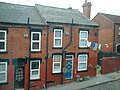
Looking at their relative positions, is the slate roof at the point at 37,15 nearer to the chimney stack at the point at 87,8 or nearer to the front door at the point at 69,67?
the chimney stack at the point at 87,8

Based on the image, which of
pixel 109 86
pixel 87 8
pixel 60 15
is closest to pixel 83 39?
pixel 60 15

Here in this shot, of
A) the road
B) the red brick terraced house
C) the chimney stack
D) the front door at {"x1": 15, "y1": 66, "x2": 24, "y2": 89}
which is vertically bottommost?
the road

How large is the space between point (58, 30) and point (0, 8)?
239 inches

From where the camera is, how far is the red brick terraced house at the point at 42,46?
18.5 m

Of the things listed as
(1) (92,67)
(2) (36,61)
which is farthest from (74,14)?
(2) (36,61)

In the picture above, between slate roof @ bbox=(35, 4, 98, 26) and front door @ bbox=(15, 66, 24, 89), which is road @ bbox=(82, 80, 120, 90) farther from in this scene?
slate roof @ bbox=(35, 4, 98, 26)

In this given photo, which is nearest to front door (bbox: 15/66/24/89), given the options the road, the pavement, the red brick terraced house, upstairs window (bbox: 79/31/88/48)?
the red brick terraced house

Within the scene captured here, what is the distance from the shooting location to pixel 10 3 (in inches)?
861

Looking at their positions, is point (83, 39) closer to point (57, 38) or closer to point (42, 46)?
point (57, 38)

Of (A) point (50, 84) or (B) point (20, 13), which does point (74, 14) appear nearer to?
(B) point (20, 13)

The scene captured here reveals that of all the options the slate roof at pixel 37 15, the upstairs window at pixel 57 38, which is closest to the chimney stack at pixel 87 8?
the slate roof at pixel 37 15

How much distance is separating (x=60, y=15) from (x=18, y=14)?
4873 mm

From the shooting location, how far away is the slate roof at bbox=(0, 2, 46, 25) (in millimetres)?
19025

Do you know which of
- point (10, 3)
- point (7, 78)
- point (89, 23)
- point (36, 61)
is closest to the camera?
point (7, 78)
